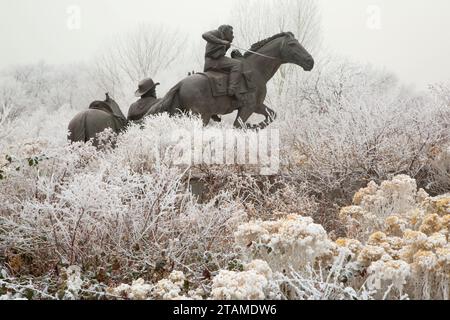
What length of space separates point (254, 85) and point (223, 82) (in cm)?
53

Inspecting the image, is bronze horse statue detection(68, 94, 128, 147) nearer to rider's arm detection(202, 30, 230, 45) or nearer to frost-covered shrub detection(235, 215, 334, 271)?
rider's arm detection(202, 30, 230, 45)

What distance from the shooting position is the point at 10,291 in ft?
9.31

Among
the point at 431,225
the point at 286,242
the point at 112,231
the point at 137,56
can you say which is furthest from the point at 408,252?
the point at 137,56

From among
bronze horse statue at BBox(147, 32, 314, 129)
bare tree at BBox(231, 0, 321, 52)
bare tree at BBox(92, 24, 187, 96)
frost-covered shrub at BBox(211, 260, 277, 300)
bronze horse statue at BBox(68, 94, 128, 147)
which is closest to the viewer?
frost-covered shrub at BBox(211, 260, 277, 300)

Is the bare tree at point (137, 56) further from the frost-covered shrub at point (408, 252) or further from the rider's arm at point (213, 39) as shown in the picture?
the frost-covered shrub at point (408, 252)

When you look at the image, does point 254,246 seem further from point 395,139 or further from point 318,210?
point 395,139

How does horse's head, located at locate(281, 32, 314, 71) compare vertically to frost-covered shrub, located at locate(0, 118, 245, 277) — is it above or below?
above

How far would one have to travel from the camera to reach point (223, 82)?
8.15 metres

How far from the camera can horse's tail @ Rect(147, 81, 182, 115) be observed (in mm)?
7980

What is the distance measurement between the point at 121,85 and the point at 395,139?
47.0ft

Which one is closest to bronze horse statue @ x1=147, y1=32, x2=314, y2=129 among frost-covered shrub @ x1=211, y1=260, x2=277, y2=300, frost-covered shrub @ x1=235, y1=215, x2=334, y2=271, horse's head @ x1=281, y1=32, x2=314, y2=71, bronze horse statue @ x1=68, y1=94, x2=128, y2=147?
horse's head @ x1=281, y1=32, x2=314, y2=71

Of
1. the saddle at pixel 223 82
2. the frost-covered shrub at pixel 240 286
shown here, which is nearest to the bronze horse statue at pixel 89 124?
the saddle at pixel 223 82

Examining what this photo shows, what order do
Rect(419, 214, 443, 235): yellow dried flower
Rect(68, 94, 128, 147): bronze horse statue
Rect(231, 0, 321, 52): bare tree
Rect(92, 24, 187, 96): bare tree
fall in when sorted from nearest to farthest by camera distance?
1. Rect(419, 214, 443, 235): yellow dried flower
2. Rect(68, 94, 128, 147): bronze horse statue
3. Rect(231, 0, 321, 52): bare tree
4. Rect(92, 24, 187, 96): bare tree

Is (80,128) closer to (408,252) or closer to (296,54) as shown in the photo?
(296,54)
